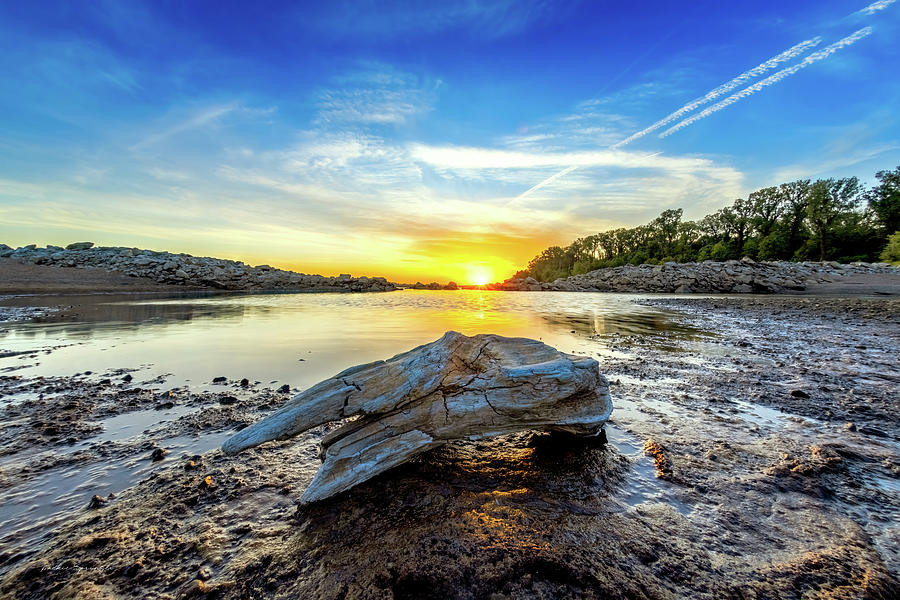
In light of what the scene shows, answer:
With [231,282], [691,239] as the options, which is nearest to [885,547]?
[231,282]

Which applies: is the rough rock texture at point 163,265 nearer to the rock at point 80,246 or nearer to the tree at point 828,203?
the rock at point 80,246

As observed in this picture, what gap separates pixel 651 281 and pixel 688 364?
5647 centimetres

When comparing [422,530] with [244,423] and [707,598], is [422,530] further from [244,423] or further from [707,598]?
[244,423]

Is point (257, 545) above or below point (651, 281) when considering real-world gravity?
below

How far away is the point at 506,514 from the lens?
2.91 m

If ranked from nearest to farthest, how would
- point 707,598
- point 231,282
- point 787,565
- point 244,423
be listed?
point 707,598, point 787,565, point 244,423, point 231,282

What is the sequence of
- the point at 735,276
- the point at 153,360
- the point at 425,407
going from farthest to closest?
the point at 735,276 → the point at 153,360 → the point at 425,407

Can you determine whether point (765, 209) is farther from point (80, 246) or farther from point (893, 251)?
point (80, 246)

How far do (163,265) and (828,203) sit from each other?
105 m

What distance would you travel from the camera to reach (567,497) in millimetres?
3166

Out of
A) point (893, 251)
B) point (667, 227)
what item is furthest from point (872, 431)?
point (667, 227)

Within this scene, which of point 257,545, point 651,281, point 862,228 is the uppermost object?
point 862,228

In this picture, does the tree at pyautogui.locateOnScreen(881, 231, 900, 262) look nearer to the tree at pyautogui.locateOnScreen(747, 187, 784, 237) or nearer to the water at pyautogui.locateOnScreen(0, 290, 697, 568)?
the tree at pyautogui.locateOnScreen(747, 187, 784, 237)

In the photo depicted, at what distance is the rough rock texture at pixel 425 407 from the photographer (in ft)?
11.0
